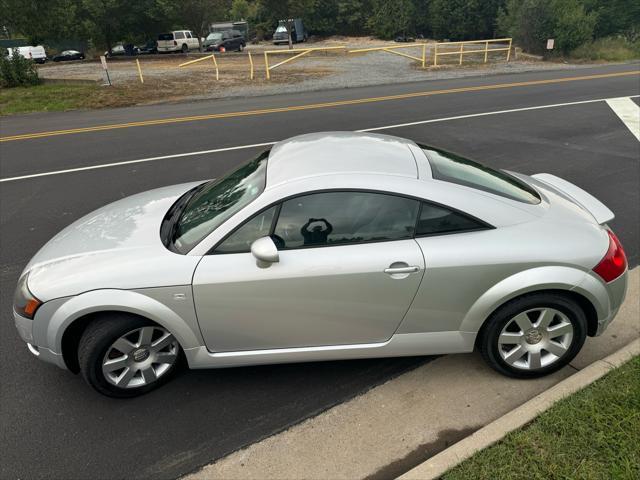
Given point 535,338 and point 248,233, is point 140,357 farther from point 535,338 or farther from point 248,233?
point 535,338

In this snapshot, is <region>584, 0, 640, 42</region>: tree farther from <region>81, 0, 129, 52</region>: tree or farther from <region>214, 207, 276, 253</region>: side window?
<region>214, 207, 276, 253</region>: side window

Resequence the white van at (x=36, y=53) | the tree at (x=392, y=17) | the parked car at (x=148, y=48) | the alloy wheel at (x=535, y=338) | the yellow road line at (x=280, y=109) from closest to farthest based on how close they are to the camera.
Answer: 1. the alloy wheel at (x=535, y=338)
2. the yellow road line at (x=280, y=109)
3. the white van at (x=36, y=53)
4. the parked car at (x=148, y=48)
5. the tree at (x=392, y=17)

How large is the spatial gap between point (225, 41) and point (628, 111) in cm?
3295

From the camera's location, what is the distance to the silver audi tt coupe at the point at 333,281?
2893 millimetres

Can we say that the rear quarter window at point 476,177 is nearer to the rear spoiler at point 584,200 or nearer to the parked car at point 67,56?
the rear spoiler at point 584,200

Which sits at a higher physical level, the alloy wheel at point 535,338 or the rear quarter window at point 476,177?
the rear quarter window at point 476,177

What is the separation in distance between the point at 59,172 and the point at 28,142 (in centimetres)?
333

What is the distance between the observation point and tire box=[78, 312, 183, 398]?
9.75 ft

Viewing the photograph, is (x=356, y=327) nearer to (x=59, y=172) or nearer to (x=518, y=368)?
(x=518, y=368)

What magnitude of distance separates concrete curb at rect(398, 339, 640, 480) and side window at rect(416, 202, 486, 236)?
1.15m

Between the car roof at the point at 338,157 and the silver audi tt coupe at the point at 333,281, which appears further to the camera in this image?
the car roof at the point at 338,157

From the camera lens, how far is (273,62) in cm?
2733

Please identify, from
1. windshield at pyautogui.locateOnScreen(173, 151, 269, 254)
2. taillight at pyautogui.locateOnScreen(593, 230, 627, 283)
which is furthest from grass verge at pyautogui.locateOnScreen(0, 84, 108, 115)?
taillight at pyautogui.locateOnScreen(593, 230, 627, 283)

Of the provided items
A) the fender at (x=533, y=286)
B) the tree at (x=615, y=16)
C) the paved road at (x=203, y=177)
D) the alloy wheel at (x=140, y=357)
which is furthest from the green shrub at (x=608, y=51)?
the alloy wheel at (x=140, y=357)
